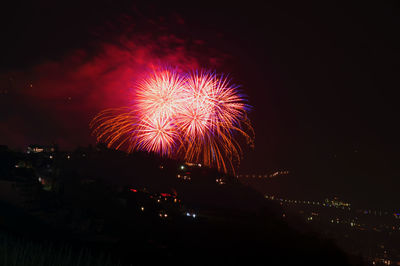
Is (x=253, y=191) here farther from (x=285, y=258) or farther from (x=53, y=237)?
(x=53, y=237)

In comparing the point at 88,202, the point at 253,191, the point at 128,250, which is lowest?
the point at 128,250

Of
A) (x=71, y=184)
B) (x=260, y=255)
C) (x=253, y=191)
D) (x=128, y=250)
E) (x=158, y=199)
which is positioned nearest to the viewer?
(x=128, y=250)

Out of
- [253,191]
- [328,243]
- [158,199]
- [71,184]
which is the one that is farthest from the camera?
[253,191]

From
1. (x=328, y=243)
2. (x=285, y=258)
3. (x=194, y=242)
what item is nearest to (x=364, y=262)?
(x=328, y=243)

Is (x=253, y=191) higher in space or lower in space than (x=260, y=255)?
higher

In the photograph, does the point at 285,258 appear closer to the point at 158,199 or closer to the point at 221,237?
the point at 221,237

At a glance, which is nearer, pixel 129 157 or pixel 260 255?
pixel 260 255

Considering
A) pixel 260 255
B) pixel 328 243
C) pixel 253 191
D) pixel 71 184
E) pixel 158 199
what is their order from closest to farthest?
pixel 260 255 < pixel 328 243 < pixel 158 199 < pixel 71 184 < pixel 253 191

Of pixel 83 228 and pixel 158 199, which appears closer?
pixel 83 228

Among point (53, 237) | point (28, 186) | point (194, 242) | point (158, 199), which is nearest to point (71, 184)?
point (28, 186)
